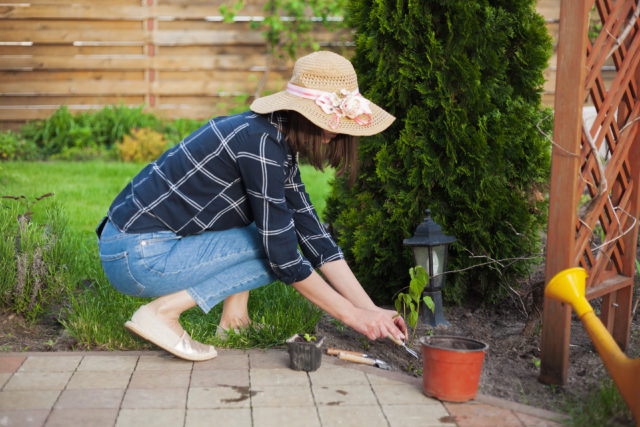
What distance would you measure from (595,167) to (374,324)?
1111 millimetres

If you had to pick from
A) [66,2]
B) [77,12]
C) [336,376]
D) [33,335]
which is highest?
[66,2]

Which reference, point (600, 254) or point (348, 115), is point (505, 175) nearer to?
point (600, 254)

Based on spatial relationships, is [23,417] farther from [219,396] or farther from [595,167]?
[595,167]

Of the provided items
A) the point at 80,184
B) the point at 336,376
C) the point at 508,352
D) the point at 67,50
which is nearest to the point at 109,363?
the point at 336,376

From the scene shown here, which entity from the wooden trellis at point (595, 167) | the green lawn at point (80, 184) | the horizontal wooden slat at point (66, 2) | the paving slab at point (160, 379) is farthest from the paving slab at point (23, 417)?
the horizontal wooden slat at point (66, 2)

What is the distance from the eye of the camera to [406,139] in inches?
147

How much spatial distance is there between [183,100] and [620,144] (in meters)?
7.59

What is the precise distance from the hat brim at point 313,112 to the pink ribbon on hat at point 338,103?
0.01 metres

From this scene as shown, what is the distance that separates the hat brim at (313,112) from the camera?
279cm

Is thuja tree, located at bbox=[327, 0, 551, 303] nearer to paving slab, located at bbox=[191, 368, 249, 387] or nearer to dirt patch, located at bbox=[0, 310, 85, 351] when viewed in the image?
paving slab, located at bbox=[191, 368, 249, 387]

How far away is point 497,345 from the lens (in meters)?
3.49

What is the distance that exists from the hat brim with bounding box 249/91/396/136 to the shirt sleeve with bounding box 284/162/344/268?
0.48m

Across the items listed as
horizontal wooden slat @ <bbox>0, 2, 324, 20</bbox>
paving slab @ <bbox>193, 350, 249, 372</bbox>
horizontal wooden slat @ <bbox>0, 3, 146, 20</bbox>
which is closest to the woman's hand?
paving slab @ <bbox>193, 350, 249, 372</bbox>

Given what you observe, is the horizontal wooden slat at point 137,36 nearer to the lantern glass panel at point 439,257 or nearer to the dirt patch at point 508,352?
the dirt patch at point 508,352
